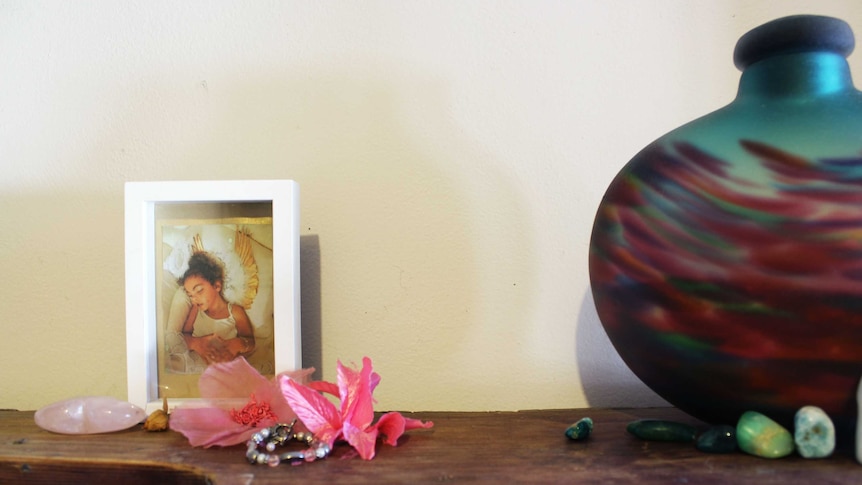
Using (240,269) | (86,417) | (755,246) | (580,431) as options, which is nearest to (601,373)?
(580,431)

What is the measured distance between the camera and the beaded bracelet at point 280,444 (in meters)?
0.40

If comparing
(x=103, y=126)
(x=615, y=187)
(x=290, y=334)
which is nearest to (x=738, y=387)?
(x=615, y=187)

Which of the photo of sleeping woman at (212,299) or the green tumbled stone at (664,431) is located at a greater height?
the photo of sleeping woman at (212,299)

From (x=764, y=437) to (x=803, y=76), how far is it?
0.25 meters

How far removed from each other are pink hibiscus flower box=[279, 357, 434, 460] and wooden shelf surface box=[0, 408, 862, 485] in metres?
0.01

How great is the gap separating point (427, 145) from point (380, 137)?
0.05 meters

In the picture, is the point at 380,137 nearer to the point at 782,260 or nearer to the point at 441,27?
the point at 441,27

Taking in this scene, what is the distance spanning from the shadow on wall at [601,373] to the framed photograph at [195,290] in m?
0.28

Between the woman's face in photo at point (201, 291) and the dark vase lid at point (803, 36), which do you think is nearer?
the dark vase lid at point (803, 36)

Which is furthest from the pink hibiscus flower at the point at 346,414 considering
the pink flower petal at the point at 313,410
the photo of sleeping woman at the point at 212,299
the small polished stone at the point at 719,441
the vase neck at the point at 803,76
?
the vase neck at the point at 803,76

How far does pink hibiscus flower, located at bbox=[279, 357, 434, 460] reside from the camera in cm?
43

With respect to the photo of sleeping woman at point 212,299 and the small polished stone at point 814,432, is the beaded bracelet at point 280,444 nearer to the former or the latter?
the photo of sleeping woman at point 212,299

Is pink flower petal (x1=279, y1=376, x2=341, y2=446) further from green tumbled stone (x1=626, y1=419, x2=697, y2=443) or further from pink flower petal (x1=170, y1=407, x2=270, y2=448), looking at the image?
green tumbled stone (x1=626, y1=419, x2=697, y2=443)

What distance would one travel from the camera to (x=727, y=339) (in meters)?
0.38
